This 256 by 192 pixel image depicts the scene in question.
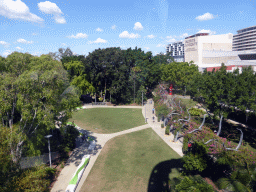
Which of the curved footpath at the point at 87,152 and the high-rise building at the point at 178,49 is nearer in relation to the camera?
A: the curved footpath at the point at 87,152

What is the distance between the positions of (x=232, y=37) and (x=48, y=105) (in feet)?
344

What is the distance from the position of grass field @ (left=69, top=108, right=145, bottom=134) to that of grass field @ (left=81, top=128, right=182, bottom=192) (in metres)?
4.89

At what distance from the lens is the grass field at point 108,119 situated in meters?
27.1

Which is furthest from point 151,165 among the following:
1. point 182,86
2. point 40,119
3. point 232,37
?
point 232,37

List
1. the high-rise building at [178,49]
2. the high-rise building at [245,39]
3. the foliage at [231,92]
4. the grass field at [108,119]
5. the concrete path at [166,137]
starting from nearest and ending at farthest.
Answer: the foliage at [231,92]
the concrete path at [166,137]
the grass field at [108,119]
the high-rise building at [245,39]
the high-rise building at [178,49]

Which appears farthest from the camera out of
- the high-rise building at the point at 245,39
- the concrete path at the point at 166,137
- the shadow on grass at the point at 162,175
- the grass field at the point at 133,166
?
the high-rise building at the point at 245,39

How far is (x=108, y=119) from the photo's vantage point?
3122cm

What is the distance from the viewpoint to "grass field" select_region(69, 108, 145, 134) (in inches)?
1069

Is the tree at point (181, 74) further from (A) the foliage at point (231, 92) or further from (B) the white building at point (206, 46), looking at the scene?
(B) the white building at point (206, 46)

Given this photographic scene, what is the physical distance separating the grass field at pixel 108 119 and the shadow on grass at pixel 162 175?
35.3 feet

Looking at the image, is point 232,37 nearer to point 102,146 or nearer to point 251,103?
point 251,103

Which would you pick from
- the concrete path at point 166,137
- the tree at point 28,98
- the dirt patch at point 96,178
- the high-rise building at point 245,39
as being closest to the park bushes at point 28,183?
the tree at point 28,98

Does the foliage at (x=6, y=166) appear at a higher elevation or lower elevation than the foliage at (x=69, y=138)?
higher

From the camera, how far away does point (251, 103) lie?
60.6 feet
